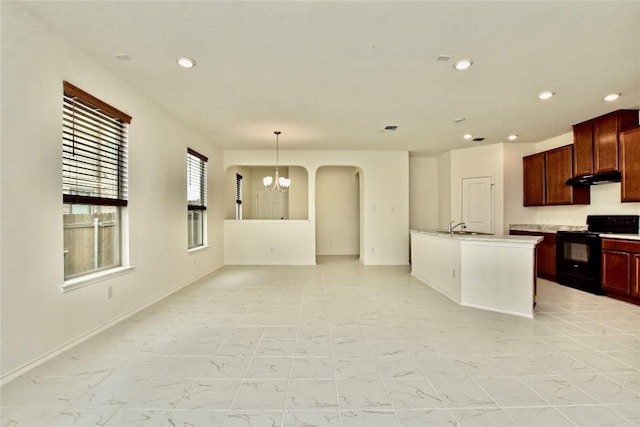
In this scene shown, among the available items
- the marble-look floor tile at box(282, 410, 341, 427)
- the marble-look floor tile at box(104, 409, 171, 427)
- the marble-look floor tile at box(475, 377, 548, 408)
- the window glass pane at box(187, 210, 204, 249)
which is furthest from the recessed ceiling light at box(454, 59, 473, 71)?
the window glass pane at box(187, 210, 204, 249)

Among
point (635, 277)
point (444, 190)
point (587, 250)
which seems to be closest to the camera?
point (635, 277)

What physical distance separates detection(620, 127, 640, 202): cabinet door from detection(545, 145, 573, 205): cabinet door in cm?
88

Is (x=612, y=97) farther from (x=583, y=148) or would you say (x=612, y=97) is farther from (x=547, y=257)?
(x=547, y=257)

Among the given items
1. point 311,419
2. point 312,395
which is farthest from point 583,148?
point 311,419

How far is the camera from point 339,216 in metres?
8.59

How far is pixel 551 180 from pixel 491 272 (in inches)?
124

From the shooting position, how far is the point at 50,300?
7.47ft

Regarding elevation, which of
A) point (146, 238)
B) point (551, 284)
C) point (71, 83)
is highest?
point (71, 83)

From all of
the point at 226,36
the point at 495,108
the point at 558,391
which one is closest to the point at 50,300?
the point at 226,36

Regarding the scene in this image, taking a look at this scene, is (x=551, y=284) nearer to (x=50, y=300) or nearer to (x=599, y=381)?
(x=599, y=381)

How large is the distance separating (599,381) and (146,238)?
4.64 m

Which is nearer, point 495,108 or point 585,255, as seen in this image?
point 495,108

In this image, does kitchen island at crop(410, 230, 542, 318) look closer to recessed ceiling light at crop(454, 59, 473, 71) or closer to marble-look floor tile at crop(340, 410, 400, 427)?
recessed ceiling light at crop(454, 59, 473, 71)

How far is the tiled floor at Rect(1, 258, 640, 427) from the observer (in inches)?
65.7
